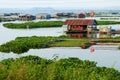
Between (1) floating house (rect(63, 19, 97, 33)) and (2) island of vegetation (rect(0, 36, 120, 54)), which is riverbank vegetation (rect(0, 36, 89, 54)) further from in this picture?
(1) floating house (rect(63, 19, 97, 33))

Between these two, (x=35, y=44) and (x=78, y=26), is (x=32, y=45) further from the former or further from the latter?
(x=78, y=26)

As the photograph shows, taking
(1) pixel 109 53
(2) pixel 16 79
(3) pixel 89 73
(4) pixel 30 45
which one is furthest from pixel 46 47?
(2) pixel 16 79

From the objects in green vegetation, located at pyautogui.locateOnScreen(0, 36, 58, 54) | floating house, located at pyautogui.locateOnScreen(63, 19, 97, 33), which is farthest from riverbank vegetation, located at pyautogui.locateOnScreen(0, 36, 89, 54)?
floating house, located at pyautogui.locateOnScreen(63, 19, 97, 33)

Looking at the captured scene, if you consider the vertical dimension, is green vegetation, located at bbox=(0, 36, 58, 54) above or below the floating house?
above

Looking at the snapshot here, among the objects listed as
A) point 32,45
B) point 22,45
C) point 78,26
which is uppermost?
point 22,45

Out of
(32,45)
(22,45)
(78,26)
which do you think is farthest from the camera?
(78,26)

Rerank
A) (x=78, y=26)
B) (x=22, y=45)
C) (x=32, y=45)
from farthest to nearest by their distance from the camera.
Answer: (x=78, y=26)
(x=32, y=45)
(x=22, y=45)

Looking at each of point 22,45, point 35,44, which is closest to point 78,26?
point 35,44

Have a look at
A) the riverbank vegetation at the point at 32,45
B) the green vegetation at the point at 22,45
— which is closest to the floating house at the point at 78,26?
the riverbank vegetation at the point at 32,45

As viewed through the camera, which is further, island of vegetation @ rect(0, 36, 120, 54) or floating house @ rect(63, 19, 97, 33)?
floating house @ rect(63, 19, 97, 33)

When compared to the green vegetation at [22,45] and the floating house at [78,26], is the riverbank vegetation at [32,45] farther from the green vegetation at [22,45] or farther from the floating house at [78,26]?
the floating house at [78,26]

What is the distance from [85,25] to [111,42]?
11195mm

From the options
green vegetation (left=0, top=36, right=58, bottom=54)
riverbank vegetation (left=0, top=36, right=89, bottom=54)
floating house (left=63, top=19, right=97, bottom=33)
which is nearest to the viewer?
green vegetation (left=0, top=36, right=58, bottom=54)

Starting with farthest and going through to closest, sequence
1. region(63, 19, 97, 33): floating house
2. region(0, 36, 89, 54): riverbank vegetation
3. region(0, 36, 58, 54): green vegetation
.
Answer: region(63, 19, 97, 33): floating house < region(0, 36, 89, 54): riverbank vegetation < region(0, 36, 58, 54): green vegetation
